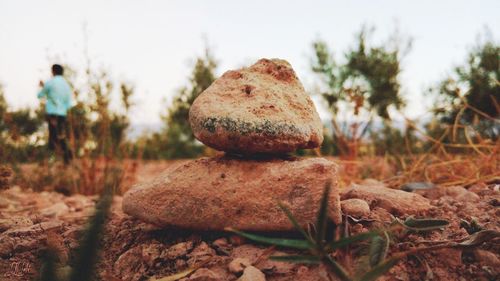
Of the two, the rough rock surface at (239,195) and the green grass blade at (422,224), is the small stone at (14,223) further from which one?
the green grass blade at (422,224)

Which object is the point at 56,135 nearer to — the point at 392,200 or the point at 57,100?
the point at 57,100

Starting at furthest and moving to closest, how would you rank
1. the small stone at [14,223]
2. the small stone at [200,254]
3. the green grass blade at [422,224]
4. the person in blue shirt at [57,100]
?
the person in blue shirt at [57,100], the small stone at [14,223], the small stone at [200,254], the green grass blade at [422,224]

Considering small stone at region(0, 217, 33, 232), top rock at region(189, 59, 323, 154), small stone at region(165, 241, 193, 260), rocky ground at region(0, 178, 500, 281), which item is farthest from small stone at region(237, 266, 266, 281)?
small stone at region(0, 217, 33, 232)

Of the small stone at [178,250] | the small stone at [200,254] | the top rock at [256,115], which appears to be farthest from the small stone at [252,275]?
the top rock at [256,115]

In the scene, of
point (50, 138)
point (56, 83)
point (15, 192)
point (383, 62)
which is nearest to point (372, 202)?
point (15, 192)

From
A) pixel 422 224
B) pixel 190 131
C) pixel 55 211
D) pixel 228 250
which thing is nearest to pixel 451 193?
pixel 422 224
